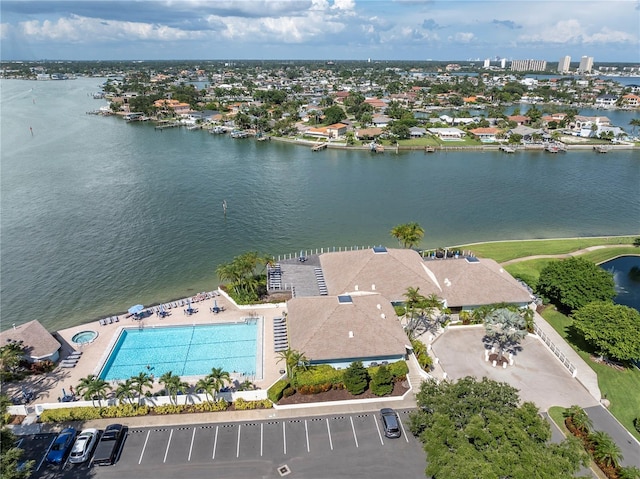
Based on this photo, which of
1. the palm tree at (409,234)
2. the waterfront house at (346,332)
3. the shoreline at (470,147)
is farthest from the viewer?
the shoreline at (470,147)

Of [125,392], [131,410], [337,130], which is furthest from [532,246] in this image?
[337,130]

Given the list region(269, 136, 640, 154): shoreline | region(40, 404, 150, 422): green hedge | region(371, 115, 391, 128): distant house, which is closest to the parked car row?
region(40, 404, 150, 422): green hedge

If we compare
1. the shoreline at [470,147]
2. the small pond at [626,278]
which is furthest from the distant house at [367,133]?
the small pond at [626,278]

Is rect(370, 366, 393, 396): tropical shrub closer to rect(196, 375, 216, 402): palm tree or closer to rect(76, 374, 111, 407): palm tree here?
rect(196, 375, 216, 402): palm tree

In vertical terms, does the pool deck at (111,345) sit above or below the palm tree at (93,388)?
below

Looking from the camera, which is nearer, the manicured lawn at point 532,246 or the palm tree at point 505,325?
the palm tree at point 505,325

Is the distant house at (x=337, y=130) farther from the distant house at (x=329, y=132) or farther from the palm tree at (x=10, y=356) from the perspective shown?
the palm tree at (x=10, y=356)

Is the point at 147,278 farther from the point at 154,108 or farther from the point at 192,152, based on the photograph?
the point at 154,108

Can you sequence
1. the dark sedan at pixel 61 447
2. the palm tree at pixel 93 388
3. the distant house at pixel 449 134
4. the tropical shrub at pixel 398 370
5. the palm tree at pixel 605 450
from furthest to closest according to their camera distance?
1. the distant house at pixel 449 134
2. the tropical shrub at pixel 398 370
3. the palm tree at pixel 93 388
4. the dark sedan at pixel 61 447
5. the palm tree at pixel 605 450
